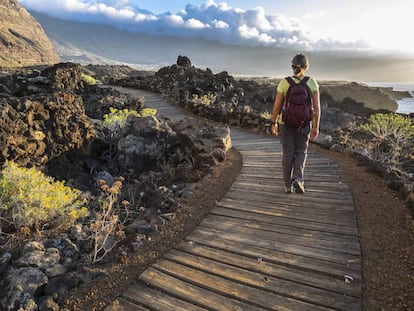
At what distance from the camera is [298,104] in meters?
4.79

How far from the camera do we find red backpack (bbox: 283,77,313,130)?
4719mm

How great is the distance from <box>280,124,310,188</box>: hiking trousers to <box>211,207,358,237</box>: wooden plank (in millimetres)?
957

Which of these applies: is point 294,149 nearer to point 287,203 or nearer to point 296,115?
point 296,115

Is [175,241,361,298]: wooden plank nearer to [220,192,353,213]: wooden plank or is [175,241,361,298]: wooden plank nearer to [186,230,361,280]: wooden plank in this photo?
[186,230,361,280]: wooden plank

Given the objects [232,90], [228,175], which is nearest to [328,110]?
[232,90]

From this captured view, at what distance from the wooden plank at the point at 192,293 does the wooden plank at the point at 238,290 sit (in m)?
0.05

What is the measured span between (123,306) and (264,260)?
1462 mm

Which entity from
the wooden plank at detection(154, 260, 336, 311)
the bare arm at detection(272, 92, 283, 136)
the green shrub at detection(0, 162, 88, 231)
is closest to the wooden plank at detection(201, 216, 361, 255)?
the wooden plank at detection(154, 260, 336, 311)

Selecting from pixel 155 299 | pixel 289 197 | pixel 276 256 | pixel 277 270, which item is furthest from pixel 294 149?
pixel 155 299

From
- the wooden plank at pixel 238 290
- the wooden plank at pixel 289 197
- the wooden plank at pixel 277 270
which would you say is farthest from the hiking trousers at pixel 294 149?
the wooden plank at pixel 238 290

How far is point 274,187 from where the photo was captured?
5.68 m

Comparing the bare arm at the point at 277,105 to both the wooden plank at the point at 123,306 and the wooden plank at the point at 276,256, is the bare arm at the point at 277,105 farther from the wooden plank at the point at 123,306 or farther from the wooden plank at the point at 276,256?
the wooden plank at the point at 123,306

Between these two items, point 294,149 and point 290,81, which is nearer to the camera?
point 290,81

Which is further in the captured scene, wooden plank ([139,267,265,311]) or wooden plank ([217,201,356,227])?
wooden plank ([217,201,356,227])
